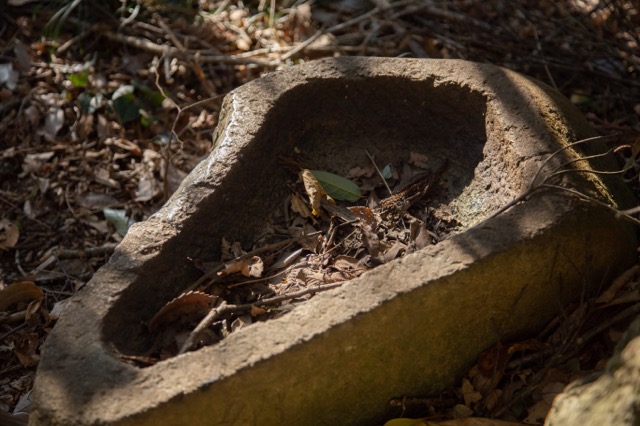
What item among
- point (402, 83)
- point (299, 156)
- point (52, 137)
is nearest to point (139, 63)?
point (52, 137)

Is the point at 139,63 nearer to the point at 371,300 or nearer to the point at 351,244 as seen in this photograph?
the point at 351,244

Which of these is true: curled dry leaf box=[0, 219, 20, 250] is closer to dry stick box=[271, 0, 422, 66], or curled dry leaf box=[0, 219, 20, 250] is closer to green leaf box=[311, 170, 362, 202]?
green leaf box=[311, 170, 362, 202]

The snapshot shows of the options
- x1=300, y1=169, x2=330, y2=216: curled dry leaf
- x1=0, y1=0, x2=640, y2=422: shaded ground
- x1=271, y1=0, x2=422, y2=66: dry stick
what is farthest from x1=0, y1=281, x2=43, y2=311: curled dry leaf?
x1=271, y1=0, x2=422, y2=66: dry stick

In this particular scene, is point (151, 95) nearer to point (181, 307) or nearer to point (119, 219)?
point (119, 219)

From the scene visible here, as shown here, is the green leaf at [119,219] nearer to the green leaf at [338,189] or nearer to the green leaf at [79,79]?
the green leaf at [79,79]

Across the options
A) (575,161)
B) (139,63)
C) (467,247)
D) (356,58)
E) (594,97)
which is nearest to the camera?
(467,247)

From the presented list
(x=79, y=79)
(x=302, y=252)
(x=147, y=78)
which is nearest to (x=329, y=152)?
(x=302, y=252)

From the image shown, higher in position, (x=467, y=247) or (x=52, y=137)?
(x=467, y=247)
